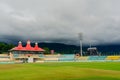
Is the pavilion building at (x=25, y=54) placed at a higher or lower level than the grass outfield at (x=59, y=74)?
higher

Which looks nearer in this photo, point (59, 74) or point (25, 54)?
point (59, 74)

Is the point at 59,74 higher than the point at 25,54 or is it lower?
lower

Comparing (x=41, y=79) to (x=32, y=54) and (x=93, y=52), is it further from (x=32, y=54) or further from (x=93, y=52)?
(x=93, y=52)

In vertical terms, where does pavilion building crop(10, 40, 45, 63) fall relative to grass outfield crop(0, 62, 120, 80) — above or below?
above

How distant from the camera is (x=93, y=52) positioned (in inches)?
7436

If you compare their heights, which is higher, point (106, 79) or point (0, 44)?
point (0, 44)

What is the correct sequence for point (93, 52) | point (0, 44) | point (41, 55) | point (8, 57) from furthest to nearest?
point (93, 52) → point (0, 44) → point (41, 55) → point (8, 57)

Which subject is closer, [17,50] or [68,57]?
[17,50]

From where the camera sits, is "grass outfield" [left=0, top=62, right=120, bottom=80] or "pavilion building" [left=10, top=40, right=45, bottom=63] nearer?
"grass outfield" [left=0, top=62, right=120, bottom=80]

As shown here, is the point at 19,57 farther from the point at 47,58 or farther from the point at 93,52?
the point at 93,52

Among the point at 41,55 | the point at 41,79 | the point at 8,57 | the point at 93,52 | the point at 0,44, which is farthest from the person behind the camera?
the point at 93,52

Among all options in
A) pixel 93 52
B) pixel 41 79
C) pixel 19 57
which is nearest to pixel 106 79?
pixel 41 79

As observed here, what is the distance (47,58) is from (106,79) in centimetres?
10735

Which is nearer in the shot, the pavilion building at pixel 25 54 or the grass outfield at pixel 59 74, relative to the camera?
the grass outfield at pixel 59 74
